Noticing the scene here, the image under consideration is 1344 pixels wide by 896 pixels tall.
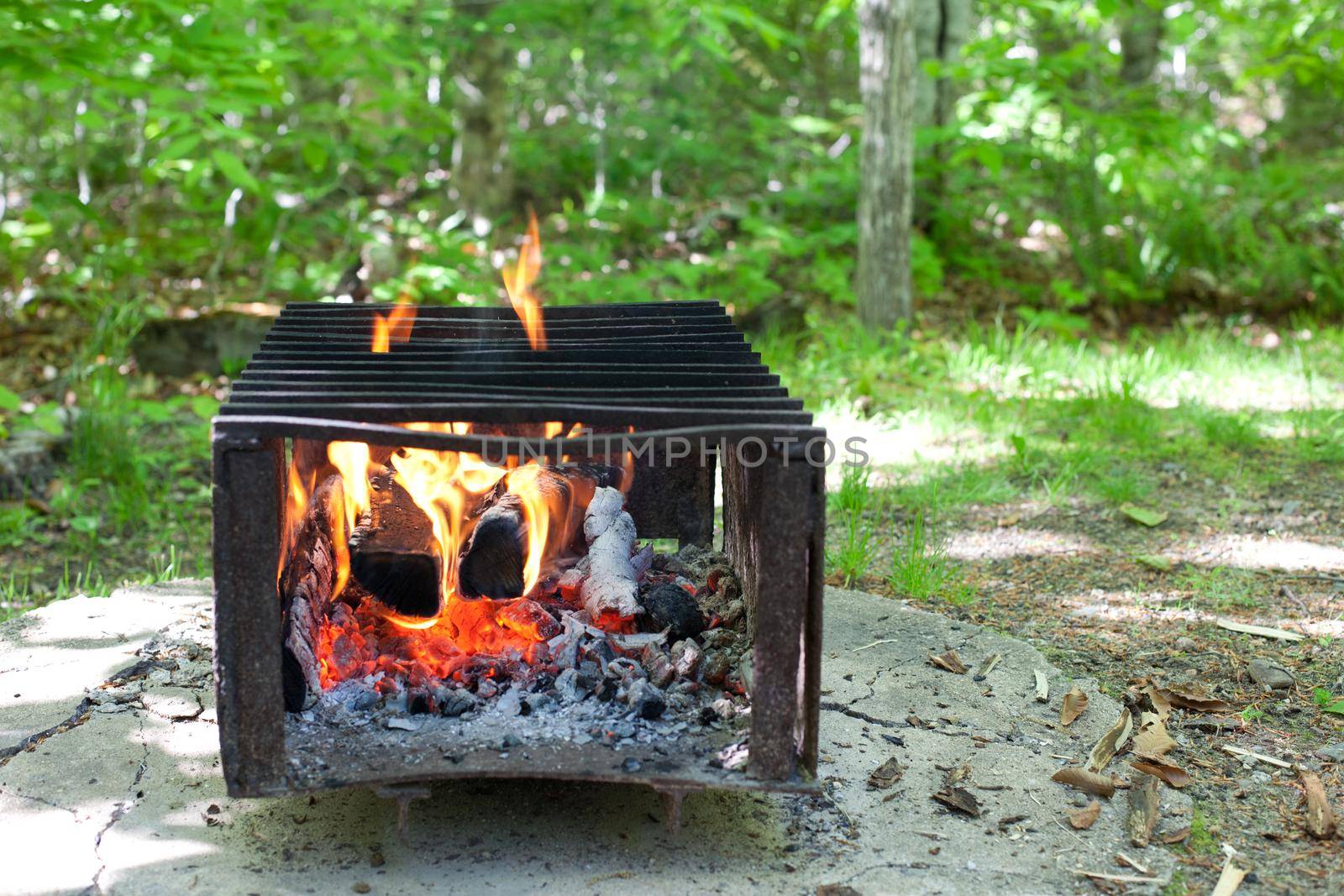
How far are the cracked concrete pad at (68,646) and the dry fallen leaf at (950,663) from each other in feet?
7.26

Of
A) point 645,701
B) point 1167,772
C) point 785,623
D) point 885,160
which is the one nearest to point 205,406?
point 645,701

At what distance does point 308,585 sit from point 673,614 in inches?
34.5

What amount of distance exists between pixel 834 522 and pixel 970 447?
110 cm

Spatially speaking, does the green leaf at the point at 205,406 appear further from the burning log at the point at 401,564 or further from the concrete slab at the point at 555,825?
the burning log at the point at 401,564

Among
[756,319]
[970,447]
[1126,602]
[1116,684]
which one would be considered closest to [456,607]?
[1116,684]

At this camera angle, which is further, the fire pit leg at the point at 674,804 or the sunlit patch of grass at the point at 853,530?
the sunlit patch of grass at the point at 853,530

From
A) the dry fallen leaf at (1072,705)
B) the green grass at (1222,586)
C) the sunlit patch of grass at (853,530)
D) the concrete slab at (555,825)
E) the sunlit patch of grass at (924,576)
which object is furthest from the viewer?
the sunlit patch of grass at (853,530)

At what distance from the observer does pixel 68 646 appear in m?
2.99

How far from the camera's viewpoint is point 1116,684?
295cm

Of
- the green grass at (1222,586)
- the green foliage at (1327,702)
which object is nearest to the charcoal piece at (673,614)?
the green foliage at (1327,702)

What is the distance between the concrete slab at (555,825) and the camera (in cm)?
203

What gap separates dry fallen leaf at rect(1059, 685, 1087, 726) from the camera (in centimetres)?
273

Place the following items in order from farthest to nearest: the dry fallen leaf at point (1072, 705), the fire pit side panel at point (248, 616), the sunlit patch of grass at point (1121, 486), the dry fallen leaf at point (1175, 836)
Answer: the sunlit patch of grass at point (1121, 486)
the dry fallen leaf at point (1072, 705)
the dry fallen leaf at point (1175, 836)
the fire pit side panel at point (248, 616)

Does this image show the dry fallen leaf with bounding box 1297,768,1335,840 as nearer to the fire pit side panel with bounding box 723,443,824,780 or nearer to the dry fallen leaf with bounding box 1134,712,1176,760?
the dry fallen leaf with bounding box 1134,712,1176,760
